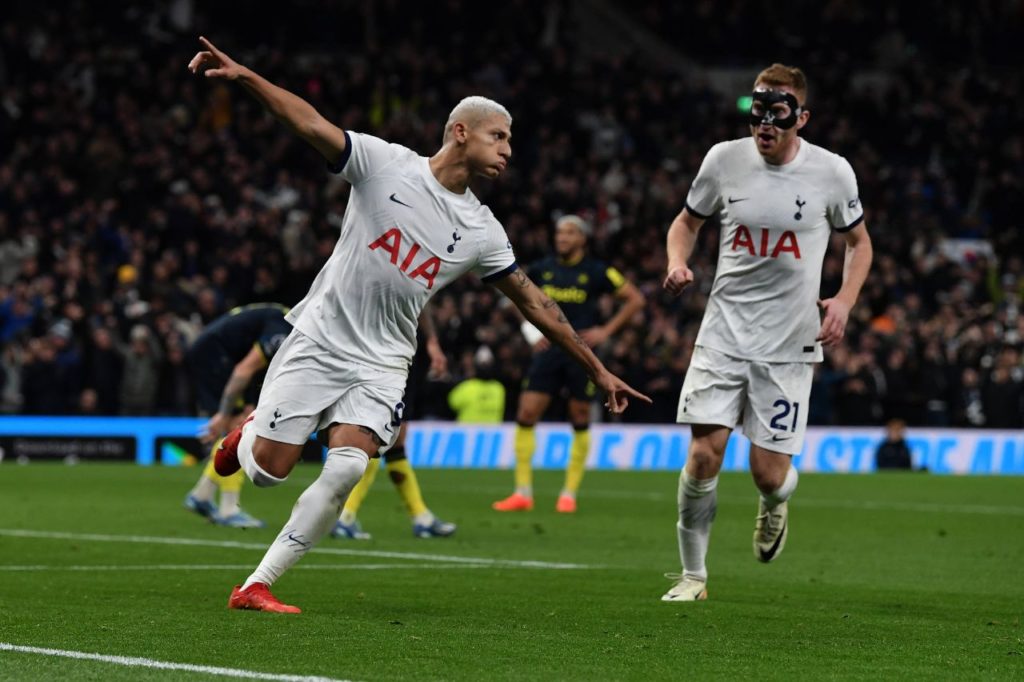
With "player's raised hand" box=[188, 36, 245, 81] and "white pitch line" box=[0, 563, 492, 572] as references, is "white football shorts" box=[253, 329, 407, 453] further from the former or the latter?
"white pitch line" box=[0, 563, 492, 572]

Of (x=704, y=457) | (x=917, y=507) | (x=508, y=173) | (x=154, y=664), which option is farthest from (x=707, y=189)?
(x=508, y=173)

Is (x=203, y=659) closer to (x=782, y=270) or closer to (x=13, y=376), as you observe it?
(x=782, y=270)

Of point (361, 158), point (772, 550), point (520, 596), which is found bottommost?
point (520, 596)

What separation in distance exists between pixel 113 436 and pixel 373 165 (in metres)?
19.4

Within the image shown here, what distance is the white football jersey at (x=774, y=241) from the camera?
9758mm

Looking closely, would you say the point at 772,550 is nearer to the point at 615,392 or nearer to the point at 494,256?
the point at 615,392

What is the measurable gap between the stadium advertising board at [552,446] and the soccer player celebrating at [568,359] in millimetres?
8965

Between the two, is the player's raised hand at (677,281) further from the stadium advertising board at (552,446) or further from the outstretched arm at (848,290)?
the stadium advertising board at (552,446)

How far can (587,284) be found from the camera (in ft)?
57.5

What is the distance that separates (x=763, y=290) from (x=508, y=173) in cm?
2404

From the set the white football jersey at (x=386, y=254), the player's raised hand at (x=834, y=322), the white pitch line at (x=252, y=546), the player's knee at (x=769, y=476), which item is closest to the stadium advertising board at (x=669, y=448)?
the white pitch line at (x=252, y=546)

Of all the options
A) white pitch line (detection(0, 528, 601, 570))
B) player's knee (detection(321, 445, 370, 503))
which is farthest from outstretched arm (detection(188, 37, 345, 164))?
white pitch line (detection(0, 528, 601, 570))

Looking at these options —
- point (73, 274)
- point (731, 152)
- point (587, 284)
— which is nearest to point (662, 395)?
point (73, 274)

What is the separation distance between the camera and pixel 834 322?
30.4 feet
